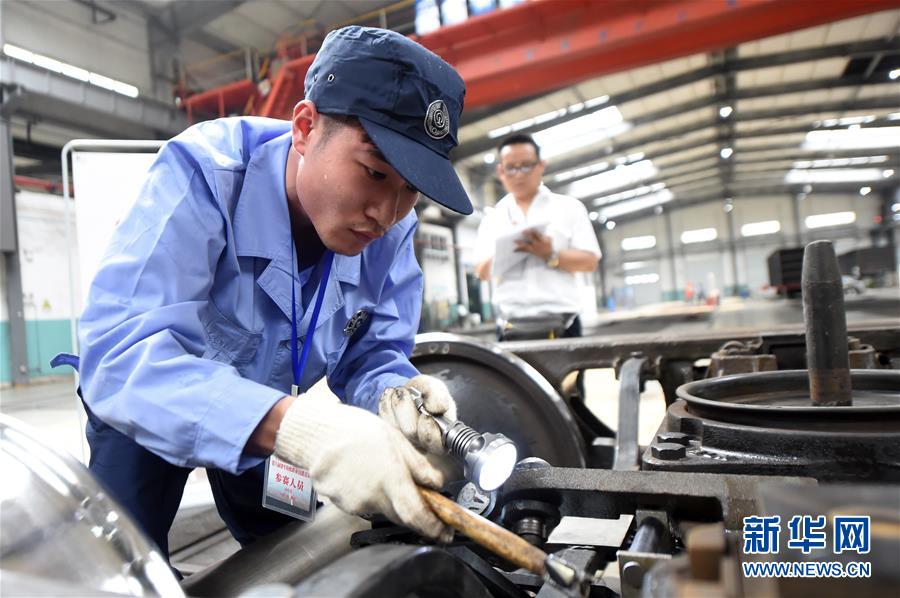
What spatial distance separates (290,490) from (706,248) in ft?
79.4

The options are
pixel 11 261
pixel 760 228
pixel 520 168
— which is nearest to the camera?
pixel 520 168

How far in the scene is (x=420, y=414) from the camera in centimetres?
102

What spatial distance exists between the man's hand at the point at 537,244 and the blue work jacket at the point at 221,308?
1.04 meters

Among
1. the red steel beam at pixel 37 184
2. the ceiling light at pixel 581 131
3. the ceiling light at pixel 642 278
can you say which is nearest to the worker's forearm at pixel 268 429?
the red steel beam at pixel 37 184

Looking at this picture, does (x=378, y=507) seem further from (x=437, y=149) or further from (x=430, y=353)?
(x=430, y=353)

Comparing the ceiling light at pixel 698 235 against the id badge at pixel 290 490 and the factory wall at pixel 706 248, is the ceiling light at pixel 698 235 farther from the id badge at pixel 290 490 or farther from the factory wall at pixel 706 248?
the id badge at pixel 290 490

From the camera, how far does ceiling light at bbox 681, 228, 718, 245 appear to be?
23.0 m

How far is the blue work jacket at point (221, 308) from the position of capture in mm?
815

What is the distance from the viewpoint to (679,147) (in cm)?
1542

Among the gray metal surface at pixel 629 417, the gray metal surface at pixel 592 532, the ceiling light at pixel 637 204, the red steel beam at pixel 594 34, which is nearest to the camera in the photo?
the gray metal surface at pixel 592 532

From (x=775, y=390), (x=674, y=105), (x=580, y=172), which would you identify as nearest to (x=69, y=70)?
(x=775, y=390)

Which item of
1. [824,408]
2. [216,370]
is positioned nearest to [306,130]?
[216,370]

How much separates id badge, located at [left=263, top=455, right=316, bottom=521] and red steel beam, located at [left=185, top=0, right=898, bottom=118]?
3.89 metres

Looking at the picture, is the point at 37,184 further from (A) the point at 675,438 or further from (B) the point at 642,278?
(B) the point at 642,278
